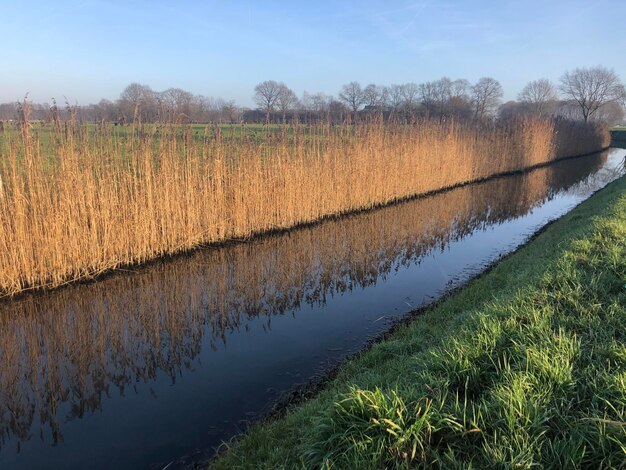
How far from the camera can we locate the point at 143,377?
4.83 m

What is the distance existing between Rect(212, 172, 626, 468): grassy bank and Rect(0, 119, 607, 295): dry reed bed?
5.09 metres

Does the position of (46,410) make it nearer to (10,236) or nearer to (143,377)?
(143,377)

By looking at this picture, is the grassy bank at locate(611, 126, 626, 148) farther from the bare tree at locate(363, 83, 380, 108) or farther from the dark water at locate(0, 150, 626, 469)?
the dark water at locate(0, 150, 626, 469)

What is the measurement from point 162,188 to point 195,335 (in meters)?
3.82

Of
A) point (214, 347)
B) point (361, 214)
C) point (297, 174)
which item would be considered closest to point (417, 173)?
point (361, 214)

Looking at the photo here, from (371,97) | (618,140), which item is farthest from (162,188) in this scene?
(618,140)

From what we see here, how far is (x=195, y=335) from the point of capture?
19.0 feet

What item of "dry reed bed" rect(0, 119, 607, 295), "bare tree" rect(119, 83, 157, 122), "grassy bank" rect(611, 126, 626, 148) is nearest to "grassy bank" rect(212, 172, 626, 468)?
"dry reed bed" rect(0, 119, 607, 295)

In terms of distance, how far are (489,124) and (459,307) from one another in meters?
18.8

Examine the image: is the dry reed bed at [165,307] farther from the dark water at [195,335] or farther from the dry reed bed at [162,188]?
the dry reed bed at [162,188]

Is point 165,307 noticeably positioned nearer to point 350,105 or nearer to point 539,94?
point 350,105

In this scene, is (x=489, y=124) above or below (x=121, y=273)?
above

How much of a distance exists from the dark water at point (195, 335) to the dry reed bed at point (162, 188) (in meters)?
0.55

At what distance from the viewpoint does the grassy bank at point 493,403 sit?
7.57ft
